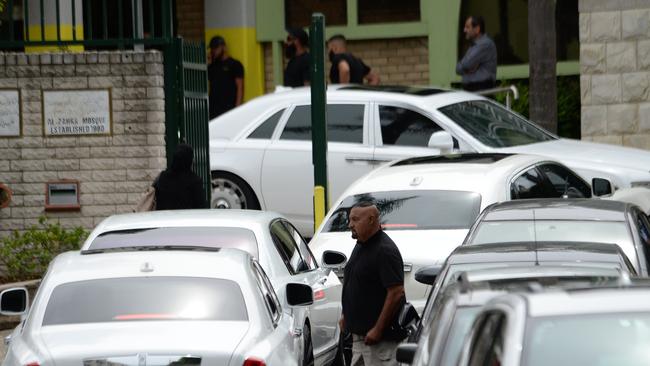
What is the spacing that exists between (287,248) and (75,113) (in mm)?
5926

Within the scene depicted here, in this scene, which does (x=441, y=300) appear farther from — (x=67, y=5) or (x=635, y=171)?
(x=67, y=5)

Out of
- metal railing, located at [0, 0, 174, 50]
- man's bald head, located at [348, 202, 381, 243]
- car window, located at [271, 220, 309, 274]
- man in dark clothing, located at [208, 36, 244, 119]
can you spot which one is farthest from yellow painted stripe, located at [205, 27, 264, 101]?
man's bald head, located at [348, 202, 381, 243]

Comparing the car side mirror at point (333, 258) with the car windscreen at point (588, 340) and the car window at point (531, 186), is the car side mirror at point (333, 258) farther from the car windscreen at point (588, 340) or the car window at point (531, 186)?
the car windscreen at point (588, 340)

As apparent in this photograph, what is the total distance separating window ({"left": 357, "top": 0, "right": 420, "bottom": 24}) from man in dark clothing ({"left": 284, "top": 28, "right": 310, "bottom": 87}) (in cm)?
408

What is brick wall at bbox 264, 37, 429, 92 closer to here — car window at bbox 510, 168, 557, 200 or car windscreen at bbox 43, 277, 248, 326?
car window at bbox 510, 168, 557, 200

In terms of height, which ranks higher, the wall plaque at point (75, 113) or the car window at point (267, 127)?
the wall plaque at point (75, 113)

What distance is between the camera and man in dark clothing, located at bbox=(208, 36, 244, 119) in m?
23.1

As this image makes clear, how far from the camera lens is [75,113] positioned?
16.8 m

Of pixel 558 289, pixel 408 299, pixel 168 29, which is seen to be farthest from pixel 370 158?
pixel 558 289

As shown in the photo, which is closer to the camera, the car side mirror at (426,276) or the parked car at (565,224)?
the car side mirror at (426,276)

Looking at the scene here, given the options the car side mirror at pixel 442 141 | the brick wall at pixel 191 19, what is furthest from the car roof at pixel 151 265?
the brick wall at pixel 191 19

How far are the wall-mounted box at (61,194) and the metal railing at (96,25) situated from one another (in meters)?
1.43

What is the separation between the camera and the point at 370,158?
1733 centimetres

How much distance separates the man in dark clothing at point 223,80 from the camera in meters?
23.1
